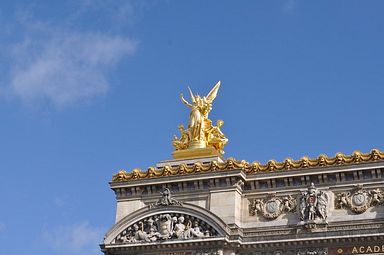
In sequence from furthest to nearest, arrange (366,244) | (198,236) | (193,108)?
(193,108), (198,236), (366,244)

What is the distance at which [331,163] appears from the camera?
136ft

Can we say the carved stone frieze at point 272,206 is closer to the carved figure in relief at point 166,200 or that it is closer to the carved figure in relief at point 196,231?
the carved figure in relief at point 196,231

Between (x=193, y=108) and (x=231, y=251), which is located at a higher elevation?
(x=193, y=108)

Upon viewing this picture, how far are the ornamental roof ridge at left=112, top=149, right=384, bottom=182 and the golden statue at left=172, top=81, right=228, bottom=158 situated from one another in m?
1.13

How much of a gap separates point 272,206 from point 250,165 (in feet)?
7.55

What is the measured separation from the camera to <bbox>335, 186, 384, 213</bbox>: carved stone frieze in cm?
4047

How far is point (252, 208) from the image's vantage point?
42750 mm

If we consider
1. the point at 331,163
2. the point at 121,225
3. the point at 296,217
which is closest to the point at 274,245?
the point at 296,217

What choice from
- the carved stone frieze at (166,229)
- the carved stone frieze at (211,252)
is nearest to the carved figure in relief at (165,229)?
the carved stone frieze at (166,229)

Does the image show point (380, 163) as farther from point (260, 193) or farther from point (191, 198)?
point (191, 198)

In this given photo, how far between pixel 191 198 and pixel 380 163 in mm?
9169

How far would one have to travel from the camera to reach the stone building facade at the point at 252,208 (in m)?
40.4

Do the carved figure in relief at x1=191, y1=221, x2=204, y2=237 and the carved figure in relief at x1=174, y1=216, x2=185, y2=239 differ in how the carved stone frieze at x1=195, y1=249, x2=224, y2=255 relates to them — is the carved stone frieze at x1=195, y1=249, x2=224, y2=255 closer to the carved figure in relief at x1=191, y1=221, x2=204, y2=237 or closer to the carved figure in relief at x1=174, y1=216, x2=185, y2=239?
the carved figure in relief at x1=191, y1=221, x2=204, y2=237

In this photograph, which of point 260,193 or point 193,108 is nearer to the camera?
point 260,193
